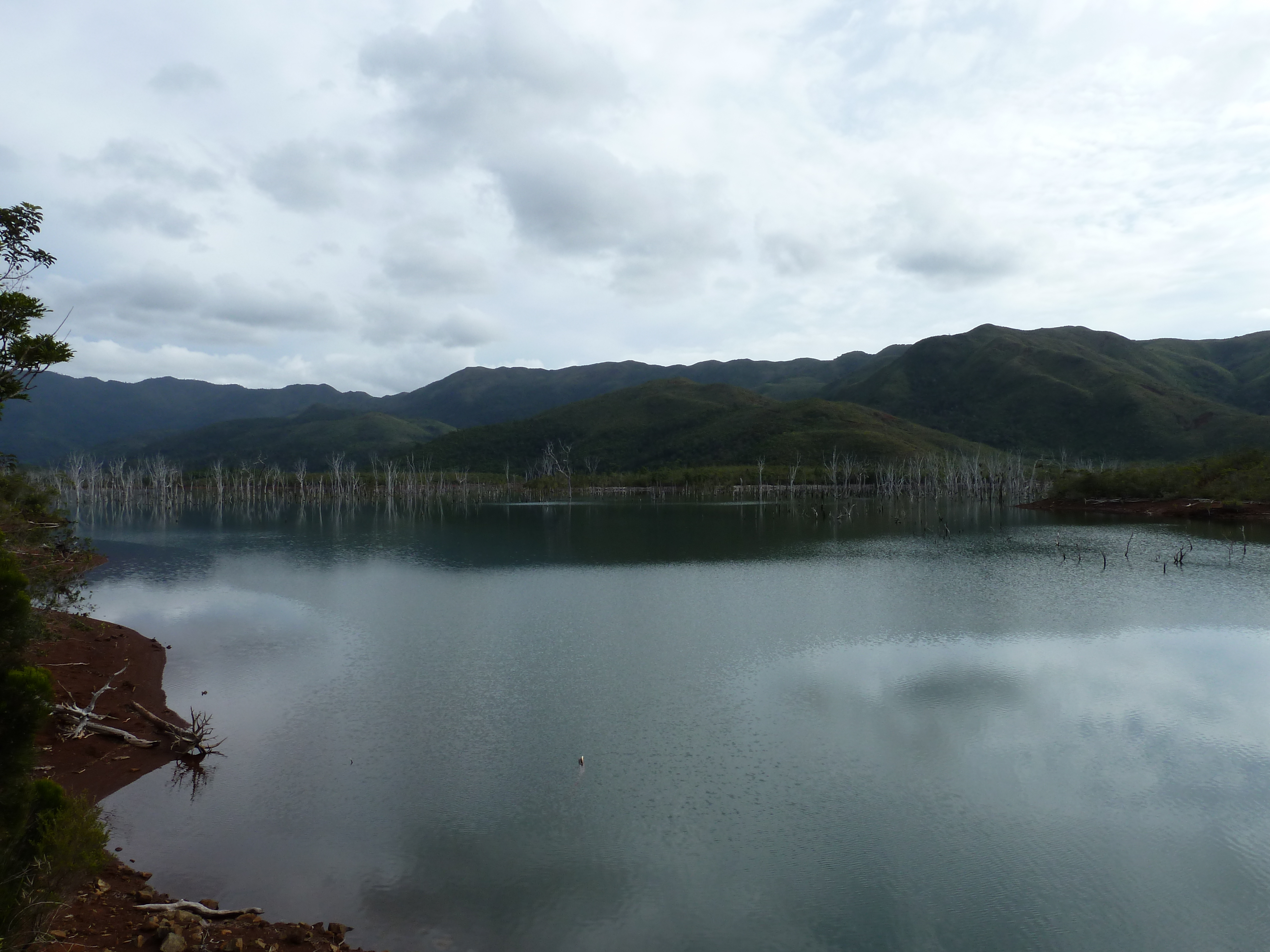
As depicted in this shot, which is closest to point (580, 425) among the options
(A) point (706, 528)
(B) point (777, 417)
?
(B) point (777, 417)

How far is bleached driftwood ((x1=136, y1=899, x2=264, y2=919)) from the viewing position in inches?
311

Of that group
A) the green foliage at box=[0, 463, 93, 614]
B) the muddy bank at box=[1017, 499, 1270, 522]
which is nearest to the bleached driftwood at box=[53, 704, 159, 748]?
the green foliage at box=[0, 463, 93, 614]

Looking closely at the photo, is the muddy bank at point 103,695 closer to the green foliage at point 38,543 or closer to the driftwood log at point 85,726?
the driftwood log at point 85,726

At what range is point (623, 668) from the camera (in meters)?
19.0

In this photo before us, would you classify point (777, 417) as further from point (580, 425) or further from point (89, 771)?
point (89, 771)

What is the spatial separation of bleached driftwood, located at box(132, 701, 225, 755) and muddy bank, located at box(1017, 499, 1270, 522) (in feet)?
230

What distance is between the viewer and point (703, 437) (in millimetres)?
166625

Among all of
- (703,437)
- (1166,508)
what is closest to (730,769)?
(1166,508)

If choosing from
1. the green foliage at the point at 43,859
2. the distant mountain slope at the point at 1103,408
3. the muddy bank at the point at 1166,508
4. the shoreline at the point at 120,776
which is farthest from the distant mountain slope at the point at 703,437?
the green foliage at the point at 43,859

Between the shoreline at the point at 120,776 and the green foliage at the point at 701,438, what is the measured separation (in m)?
110

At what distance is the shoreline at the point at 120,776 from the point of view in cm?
730

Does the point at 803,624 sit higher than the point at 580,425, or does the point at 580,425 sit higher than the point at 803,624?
the point at 580,425

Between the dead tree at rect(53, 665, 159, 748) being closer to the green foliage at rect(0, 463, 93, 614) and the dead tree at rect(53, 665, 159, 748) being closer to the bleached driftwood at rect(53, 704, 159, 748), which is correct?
the bleached driftwood at rect(53, 704, 159, 748)

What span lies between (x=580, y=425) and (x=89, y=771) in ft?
601
